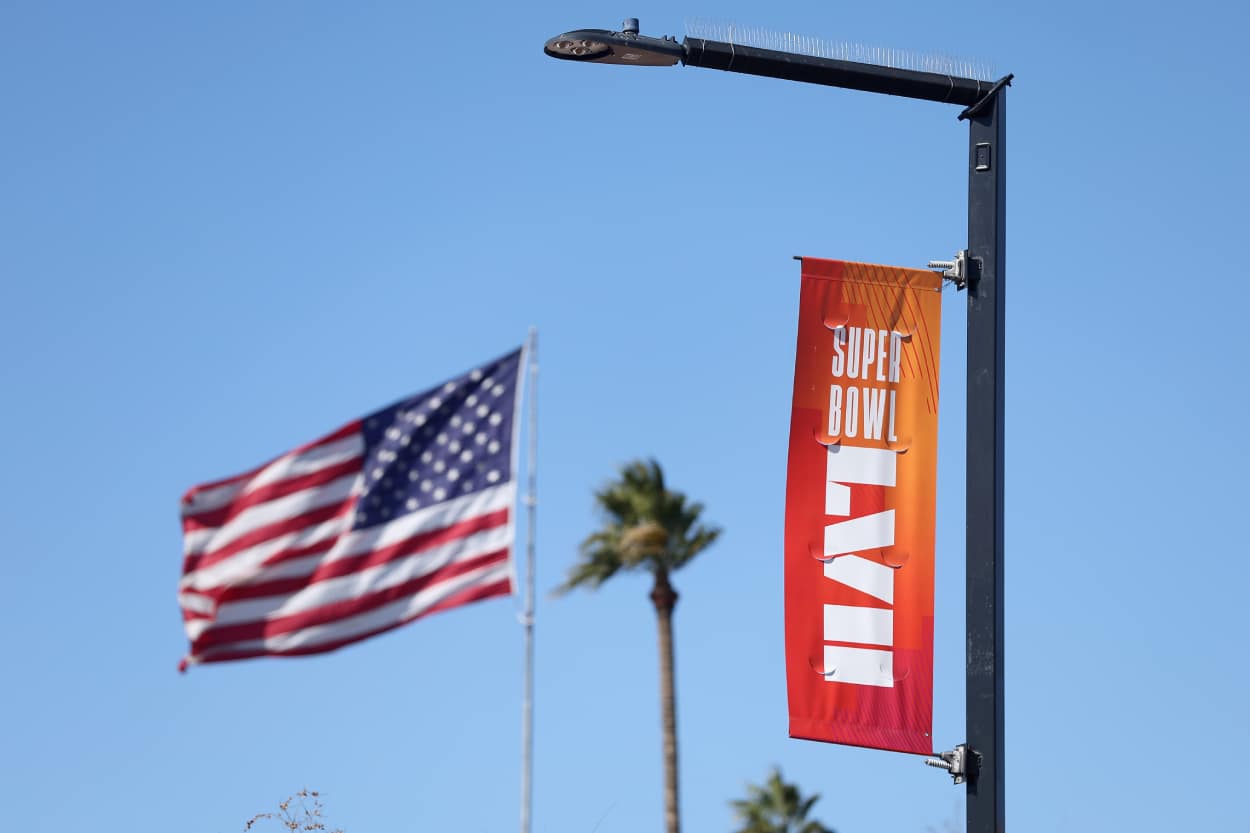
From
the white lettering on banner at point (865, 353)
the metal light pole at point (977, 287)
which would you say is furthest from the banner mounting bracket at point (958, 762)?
the white lettering on banner at point (865, 353)

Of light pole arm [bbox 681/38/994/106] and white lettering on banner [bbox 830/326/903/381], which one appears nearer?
white lettering on banner [bbox 830/326/903/381]

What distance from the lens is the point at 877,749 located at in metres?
15.6

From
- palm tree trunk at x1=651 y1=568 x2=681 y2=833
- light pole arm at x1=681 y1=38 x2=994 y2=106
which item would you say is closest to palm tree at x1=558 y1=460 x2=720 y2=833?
palm tree trunk at x1=651 y1=568 x2=681 y2=833

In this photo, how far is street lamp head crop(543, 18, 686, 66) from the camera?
16406mm

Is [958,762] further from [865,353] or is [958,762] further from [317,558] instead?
[317,558]

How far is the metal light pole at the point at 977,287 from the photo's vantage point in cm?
1546

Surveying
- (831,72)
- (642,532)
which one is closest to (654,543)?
(642,532)

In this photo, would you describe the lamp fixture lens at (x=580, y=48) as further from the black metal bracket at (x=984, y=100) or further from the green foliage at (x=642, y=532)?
the green foliage at (x=642, y=532)

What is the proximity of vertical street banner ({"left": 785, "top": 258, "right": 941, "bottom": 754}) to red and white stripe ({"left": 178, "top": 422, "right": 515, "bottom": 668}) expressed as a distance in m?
2.91

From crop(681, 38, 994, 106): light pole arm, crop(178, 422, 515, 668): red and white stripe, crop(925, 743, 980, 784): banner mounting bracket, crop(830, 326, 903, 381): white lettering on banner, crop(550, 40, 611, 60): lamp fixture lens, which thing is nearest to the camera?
crop(178, 422, 515, 668): red and white stripe

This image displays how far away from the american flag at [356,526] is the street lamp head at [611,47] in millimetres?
3079

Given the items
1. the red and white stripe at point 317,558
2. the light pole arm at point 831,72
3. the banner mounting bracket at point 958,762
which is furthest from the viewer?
the light pole arm at point 831,72

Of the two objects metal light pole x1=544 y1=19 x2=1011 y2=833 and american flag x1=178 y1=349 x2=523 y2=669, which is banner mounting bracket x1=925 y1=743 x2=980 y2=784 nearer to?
metal light pole x1=544 y1=19 x2=1011 y2=833

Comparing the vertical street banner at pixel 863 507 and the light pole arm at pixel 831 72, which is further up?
the light pole arm at pixel 831 72
